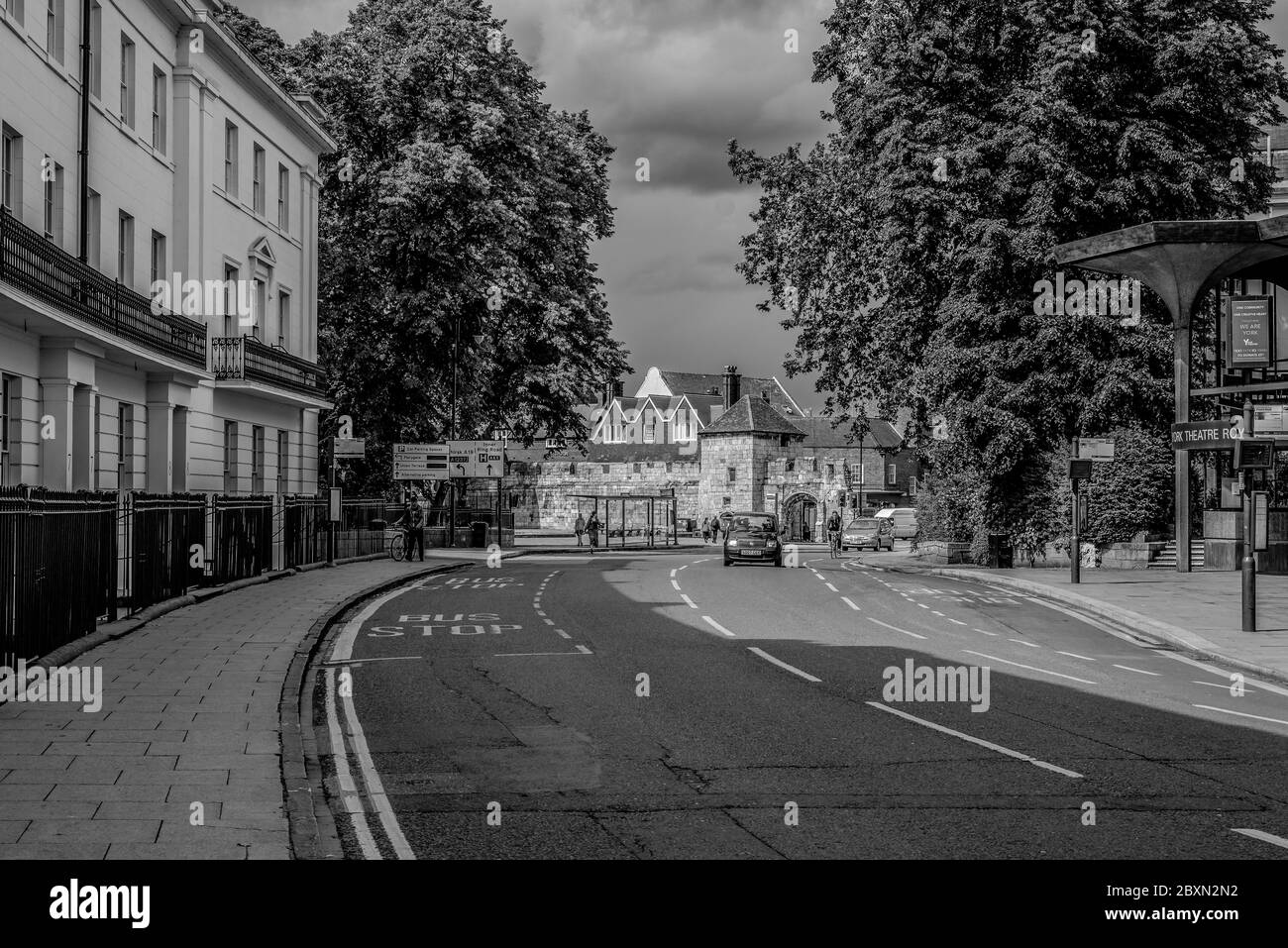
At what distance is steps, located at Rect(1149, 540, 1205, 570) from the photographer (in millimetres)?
34500

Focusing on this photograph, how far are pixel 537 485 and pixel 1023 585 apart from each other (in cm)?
8115

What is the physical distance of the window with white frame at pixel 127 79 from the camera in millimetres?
27391

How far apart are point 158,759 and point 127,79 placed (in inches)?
869

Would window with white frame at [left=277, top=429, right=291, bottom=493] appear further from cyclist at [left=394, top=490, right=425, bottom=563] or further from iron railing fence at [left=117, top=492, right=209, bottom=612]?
iron railing fence at [left=117, top=492, right=209, bottom=612]

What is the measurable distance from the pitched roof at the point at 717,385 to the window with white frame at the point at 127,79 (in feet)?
291

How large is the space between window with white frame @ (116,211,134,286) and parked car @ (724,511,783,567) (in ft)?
59.8

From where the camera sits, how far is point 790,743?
1053 cm

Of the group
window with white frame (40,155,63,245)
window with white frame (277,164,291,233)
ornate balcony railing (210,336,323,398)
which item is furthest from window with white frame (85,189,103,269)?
window with white frame (277,164,291,233)

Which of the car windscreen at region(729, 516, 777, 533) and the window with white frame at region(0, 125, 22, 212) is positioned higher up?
the window with white frame at region(0, 125, 22, 212)

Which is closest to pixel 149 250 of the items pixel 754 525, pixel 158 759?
pixel 754 525

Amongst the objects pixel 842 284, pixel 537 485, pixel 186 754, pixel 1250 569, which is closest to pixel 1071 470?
pixel 1250 569

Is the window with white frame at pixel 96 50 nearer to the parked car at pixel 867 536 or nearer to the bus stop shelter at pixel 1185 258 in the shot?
the bus stop shelter at pixel 1185 258

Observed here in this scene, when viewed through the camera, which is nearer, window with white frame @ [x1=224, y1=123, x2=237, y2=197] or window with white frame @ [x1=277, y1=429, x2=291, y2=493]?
window with white frame @ [x1=224, y1=123, x2=237, y2=197]

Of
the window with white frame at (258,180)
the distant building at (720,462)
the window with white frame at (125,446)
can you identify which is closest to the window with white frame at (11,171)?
the window with white frame at (125,446)
